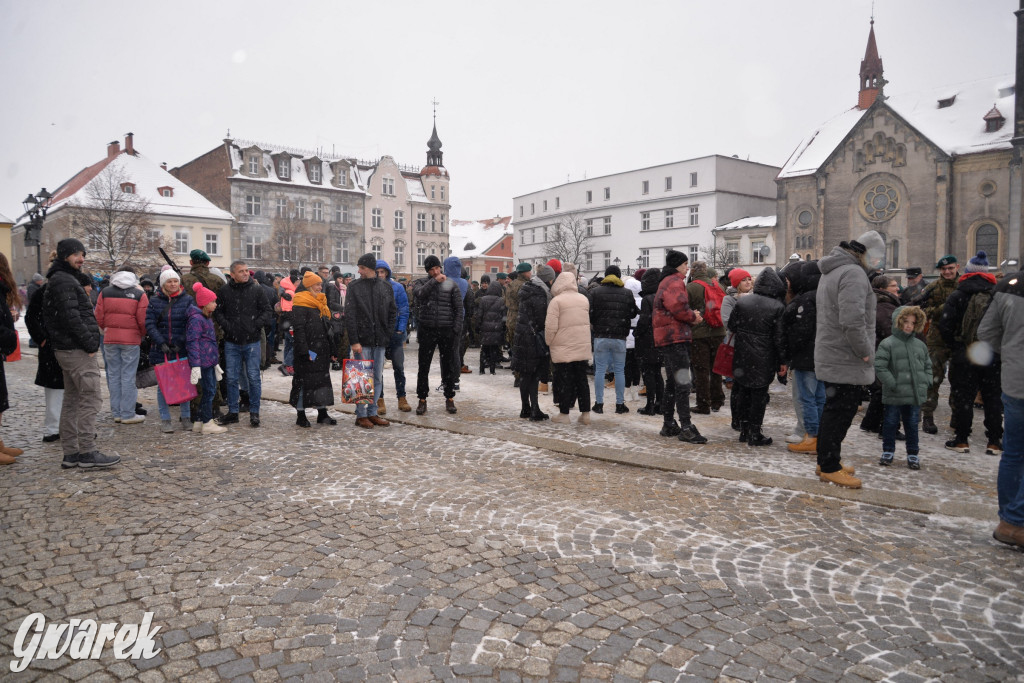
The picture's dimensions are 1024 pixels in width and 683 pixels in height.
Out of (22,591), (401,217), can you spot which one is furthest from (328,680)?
(401,217)

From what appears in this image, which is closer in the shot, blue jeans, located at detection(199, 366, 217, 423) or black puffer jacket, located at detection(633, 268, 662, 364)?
blue jeans, located at detection(199, 366, 217, 423)

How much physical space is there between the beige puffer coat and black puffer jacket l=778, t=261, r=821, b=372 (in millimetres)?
2469

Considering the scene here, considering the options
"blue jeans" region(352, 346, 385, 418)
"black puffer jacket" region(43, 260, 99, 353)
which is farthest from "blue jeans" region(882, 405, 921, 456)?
"black puffer jacket" region(43, 260, 99, 353)

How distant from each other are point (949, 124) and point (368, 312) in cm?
5460

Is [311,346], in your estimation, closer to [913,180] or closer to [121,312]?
[121,312]

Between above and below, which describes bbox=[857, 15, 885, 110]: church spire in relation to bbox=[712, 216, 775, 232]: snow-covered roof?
above

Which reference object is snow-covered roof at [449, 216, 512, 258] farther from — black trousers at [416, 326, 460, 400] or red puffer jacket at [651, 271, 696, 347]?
red puffer jacket at [651, 271, 696, 347]

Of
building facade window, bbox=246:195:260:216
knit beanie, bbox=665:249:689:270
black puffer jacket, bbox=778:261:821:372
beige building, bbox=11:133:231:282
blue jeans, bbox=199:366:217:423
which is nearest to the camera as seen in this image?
black puffer jacket, bbox=778:261:821:372

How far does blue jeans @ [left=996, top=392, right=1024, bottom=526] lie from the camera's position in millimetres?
4527

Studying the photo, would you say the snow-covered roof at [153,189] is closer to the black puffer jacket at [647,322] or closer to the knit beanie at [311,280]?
the knit beanie at [311,280]

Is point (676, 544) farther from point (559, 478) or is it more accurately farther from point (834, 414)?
point (834, 414)

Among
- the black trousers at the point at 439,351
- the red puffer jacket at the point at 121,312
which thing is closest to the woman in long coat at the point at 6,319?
the red puffer jacket at the point at 121,312

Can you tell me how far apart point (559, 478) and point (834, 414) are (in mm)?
2534

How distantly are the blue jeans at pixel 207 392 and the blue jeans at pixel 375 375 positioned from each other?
1.75m
